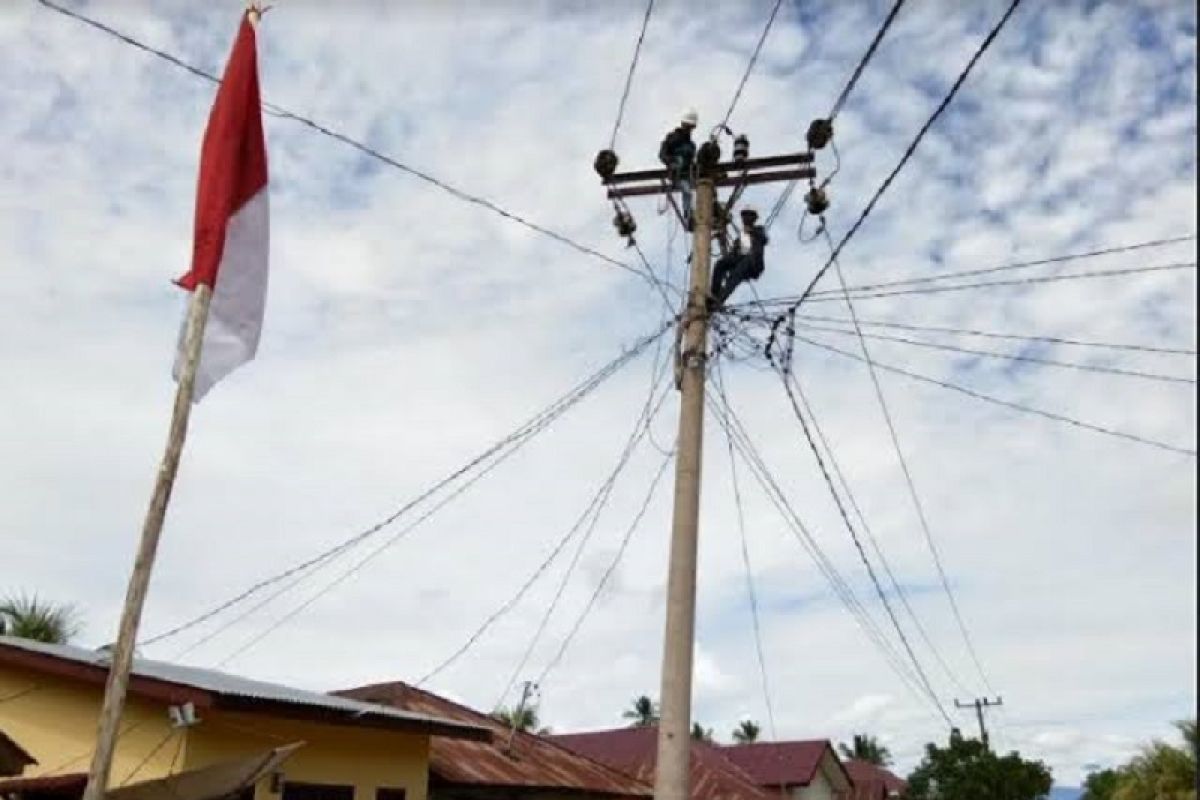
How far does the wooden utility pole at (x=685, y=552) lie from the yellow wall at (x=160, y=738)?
5.19m

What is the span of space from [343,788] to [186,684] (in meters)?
3.40

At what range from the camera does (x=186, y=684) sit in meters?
11.1

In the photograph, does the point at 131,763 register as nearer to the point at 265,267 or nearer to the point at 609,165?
the point at 265,267

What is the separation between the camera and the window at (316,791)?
13.1 meters

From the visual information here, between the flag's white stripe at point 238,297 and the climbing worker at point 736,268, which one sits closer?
the flag's white stripe at point 238,297

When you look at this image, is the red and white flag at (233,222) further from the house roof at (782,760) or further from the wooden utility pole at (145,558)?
the house roof at (782,760)

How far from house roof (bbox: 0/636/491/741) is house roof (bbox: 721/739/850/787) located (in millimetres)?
29230

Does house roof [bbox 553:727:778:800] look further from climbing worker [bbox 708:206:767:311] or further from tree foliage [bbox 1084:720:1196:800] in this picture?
climbing worker [bbox 708:206:767:311]

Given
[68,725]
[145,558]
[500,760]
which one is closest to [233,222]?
[145,558]

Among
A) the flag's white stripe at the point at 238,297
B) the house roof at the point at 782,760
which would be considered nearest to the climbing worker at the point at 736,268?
the flag's white stripe at the point at 238,297

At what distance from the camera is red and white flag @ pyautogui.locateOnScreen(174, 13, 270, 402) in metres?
7.21

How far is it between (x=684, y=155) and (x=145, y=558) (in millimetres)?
7166

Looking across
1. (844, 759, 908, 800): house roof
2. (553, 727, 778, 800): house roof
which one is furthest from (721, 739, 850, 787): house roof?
(844, 759, 908, 800): house roof

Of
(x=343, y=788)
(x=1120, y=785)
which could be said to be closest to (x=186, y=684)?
(x=343, y=788)
